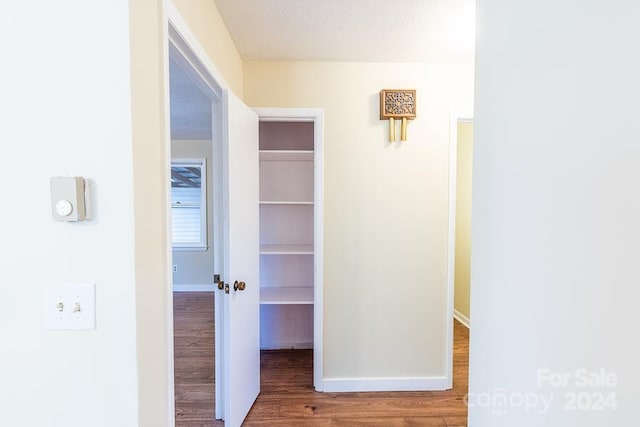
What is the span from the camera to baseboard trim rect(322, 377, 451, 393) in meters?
2.13

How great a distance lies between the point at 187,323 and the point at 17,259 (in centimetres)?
298

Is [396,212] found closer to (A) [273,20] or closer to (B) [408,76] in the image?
(B) [408,76]

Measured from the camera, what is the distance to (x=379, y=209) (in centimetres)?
214

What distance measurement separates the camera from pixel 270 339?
2.85 m

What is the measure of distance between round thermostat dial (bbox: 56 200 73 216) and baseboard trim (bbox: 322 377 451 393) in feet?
6.54

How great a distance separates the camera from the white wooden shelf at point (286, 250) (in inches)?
96.0

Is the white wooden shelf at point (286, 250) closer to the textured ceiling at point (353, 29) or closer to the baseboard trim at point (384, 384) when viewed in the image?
the baseboard trim at point (384, 384)

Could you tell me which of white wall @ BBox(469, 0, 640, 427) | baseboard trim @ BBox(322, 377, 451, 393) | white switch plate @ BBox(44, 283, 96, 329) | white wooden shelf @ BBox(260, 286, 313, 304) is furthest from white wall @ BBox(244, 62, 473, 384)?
white switch plate @ BBox(44, 283, 96, 329)

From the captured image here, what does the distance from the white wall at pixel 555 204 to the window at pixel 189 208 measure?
4.26 meters

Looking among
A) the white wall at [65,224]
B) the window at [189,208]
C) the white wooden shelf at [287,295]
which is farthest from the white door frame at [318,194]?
the window at [189,208]

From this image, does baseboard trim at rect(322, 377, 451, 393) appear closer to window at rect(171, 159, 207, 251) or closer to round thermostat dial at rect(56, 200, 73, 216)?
round thermostat dial at rect(56, 200, 73, 216)

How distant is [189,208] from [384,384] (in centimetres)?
381

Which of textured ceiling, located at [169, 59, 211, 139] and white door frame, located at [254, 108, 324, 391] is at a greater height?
textured ceiling, located at [169, 59, 211, 139]

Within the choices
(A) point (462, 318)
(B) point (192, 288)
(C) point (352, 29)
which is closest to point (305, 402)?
(A) point (462, 318)
